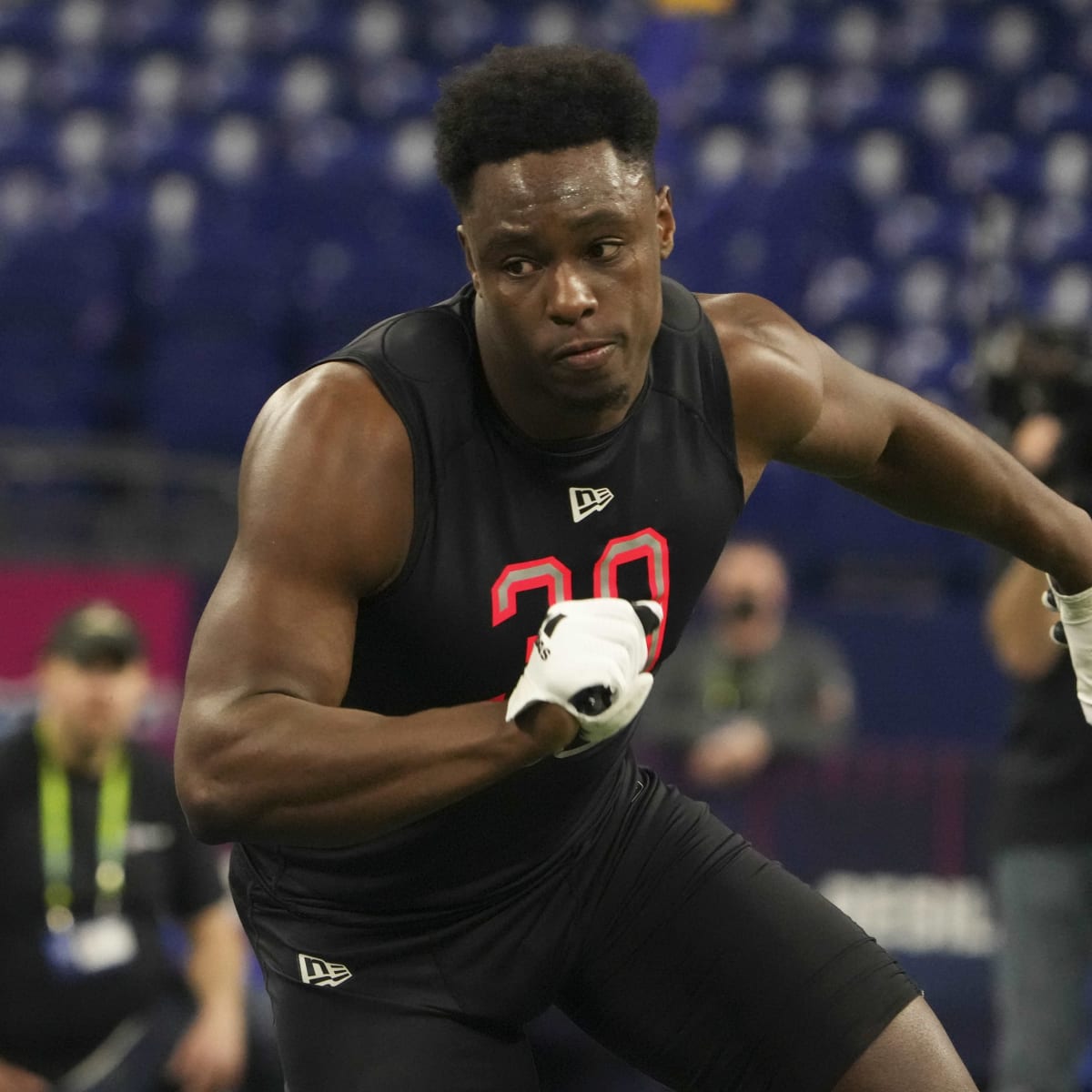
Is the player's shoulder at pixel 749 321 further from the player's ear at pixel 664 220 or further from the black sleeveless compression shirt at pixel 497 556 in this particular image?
the player's ear at pixel 664 220

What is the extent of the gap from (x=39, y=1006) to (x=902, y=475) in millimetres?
3146

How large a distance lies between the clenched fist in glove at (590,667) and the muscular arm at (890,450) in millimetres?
664

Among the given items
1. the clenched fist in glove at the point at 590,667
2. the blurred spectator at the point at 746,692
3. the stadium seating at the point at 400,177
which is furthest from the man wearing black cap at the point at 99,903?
the stadium seating at the point at 400,177

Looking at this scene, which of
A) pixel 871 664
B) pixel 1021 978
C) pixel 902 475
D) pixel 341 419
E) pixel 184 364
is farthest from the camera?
pixel 184 364

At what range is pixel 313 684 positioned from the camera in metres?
2.29

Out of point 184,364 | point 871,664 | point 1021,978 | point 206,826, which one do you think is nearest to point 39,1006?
point 1021,978

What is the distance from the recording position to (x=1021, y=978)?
443cm

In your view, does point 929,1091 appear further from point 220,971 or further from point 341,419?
point 220,971

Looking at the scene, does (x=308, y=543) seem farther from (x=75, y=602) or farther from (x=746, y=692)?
(x=75, y=602)

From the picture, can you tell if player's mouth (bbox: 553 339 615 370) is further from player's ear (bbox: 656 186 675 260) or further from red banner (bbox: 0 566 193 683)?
red banner (bbox: 0 566 193 683)

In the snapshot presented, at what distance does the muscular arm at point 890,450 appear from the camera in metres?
2.86

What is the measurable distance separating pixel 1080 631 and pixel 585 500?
97 cm

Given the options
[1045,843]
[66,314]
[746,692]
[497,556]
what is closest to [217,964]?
[746,692]

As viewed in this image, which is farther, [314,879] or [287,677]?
[314,879]
